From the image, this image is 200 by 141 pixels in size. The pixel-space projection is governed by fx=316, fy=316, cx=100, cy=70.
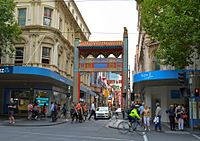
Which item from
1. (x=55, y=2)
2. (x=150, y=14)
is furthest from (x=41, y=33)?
(x=150, y=14)

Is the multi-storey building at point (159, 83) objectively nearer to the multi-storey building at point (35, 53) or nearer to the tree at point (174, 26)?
the tree at point (174, 26)

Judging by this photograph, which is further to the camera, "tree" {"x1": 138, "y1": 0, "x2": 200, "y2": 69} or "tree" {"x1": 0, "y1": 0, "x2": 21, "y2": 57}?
"tree" {"x1": 0, "y1": 0, "x2": 21, "y2": 57}

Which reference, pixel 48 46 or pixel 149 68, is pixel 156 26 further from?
pixel 48 46

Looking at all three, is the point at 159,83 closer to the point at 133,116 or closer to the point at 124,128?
the point at 124,128

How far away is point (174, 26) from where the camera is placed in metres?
18.8

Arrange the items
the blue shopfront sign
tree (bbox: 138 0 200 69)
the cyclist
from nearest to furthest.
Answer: the cyclist → tree (bbox: 138 0 200 69) → the blue shopfront sign

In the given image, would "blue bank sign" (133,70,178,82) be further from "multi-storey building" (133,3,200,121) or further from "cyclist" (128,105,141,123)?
"cyclist" (128,105,141,123)

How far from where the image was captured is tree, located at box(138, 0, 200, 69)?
60.9ft

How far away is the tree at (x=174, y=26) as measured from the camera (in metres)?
18.6

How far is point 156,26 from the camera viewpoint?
21.2 metres

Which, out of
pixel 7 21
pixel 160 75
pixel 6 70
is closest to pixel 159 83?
pixel 160 75

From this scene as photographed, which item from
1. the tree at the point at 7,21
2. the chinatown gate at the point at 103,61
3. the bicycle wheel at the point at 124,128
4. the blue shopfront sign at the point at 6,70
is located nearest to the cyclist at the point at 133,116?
the bicycle wheel at the point at 124,128

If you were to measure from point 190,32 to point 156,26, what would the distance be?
2.76 meters

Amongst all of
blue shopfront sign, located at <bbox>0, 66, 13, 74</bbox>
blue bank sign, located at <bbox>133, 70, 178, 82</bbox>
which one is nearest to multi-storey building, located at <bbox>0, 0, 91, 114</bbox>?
blue shopfront sign, located at <bbox>0, 66, 13, 74</bbox>
